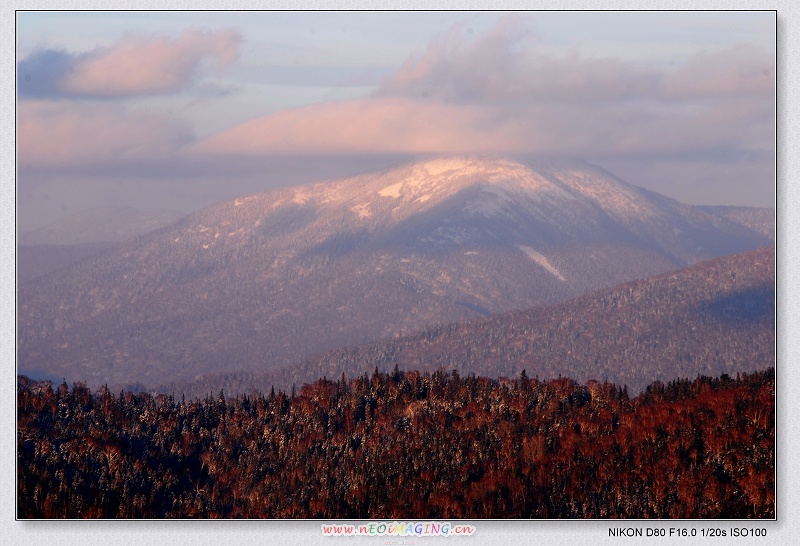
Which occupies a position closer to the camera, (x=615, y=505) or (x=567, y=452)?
(x=615, y=505)

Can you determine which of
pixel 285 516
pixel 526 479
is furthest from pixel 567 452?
pixel 285 516

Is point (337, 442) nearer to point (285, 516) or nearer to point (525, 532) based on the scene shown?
point (285, 516)

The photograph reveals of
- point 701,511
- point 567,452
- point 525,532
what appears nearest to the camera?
point 525,532

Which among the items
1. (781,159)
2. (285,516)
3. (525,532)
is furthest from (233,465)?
(781,159)

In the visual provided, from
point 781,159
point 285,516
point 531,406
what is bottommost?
point 285,516

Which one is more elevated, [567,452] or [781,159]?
[781,159]

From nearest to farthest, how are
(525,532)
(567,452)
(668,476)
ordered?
(525,532)
(668,476)
(567,452)
